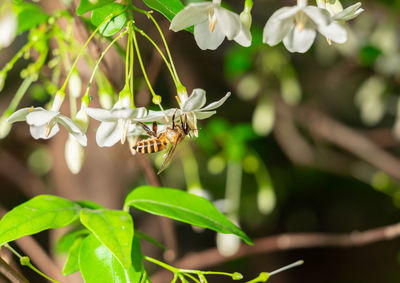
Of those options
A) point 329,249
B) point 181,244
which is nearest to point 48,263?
point 181,244

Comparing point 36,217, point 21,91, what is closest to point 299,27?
point 36,217

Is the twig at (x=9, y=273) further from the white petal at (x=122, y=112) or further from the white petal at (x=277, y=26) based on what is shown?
the white petal at (x=277, y=26)

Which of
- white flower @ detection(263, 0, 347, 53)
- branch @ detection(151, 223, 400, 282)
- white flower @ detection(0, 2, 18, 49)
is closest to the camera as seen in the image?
white flower @ detection(0, 2, 18, 49)

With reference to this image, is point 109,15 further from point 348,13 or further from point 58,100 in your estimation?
point 348,13

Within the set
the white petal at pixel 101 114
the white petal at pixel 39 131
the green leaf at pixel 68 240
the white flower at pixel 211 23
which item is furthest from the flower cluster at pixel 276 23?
the green leaf at pixel 68 240

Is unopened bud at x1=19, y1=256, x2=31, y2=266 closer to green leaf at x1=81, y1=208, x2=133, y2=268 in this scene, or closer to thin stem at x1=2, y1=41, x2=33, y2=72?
green leaf at x1=81, y1=208, x2=133, y2=268

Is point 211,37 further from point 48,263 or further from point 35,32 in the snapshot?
point 48,263

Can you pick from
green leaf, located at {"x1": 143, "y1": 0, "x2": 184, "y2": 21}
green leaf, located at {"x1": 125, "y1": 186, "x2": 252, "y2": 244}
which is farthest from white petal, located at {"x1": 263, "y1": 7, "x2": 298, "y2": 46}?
green leaf, located at {"x1": 125, "y1": 186, "x2": 252, "y2": 244}
